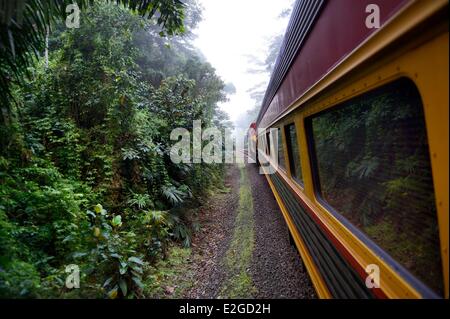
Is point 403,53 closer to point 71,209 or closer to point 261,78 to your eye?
point 71,209

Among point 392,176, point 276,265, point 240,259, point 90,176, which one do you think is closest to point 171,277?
point 240,259

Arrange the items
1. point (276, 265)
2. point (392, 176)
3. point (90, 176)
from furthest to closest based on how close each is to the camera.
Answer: point (90, 176) < point (276, 265) < point (392, 176)

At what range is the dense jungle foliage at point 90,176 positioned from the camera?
247 cm

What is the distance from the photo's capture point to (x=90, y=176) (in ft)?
12.6

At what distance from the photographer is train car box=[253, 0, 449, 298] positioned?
899 millimetres

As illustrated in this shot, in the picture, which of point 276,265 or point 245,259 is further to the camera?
point 245,259

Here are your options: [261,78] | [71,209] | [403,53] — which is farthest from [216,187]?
[261,78]

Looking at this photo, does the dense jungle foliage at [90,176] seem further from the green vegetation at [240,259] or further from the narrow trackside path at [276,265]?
the narrow trackside path at [276,265]

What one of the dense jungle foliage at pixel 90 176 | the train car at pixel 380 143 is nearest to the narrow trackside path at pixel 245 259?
the dense jungle foliage at pixel 90 176

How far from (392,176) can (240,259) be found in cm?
277

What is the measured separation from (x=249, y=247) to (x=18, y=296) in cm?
294

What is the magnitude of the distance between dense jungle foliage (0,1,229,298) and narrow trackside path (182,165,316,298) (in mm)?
530

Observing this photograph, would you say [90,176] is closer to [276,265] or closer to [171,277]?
[171,277]
